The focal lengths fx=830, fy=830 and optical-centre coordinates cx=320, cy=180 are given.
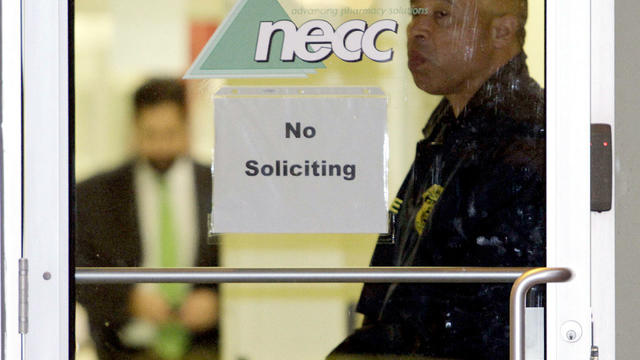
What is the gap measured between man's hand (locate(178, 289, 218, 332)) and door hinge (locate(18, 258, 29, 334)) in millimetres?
333

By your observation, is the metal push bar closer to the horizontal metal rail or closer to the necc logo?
the horizontal metal rail

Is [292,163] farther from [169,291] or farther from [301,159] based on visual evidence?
[169,291]

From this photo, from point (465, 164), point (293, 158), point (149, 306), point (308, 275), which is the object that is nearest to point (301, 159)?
point (293, 158)

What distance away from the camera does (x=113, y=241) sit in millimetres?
1741

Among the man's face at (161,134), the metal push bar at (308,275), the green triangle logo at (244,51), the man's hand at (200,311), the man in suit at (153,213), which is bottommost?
the man's hand at (200,311)

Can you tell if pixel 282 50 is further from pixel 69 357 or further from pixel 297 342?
pixel 69 357

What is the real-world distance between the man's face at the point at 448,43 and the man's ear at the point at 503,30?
0.01 m

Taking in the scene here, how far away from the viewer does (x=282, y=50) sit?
1738 mm

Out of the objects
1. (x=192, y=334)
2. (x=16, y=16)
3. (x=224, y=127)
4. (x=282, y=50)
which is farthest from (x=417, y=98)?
(x=16, y=16)

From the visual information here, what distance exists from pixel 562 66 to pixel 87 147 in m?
0.96
